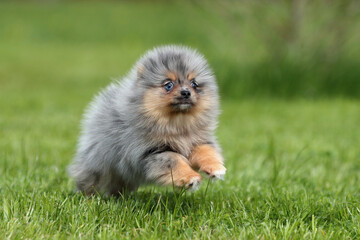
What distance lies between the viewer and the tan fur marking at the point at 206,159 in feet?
11.4

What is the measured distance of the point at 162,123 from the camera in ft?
12.2

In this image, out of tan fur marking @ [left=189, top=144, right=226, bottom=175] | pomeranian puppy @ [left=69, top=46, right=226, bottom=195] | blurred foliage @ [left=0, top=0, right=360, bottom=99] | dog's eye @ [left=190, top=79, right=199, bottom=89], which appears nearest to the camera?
tan fur marking @ [left=189, top=144, right=226, bottom=175]

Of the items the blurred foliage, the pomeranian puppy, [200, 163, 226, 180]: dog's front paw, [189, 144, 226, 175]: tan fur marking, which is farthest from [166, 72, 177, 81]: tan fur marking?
the blurred foliage

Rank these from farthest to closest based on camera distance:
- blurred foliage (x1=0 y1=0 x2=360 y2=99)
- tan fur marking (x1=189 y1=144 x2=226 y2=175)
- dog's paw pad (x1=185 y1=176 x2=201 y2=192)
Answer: blurred foliage (x1=0 y1=0 x2=360 y2=99)
tan fur marking (x1=189 y1=144 x2=226 y2=175)
dog's paw pad (x1=185 y1=176 x2=201 y2=192)

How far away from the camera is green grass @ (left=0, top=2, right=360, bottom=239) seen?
3344 mm

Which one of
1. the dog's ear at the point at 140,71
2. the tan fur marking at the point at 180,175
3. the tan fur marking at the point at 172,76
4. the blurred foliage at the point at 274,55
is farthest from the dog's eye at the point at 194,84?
the blurred foliage at the point at 274,55

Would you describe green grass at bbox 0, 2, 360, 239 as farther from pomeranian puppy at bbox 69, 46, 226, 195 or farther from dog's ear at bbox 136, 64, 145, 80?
dog's ear at bbox 136, 64, 145, 80

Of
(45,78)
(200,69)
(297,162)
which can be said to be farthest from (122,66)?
(200,69)

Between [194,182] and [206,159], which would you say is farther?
[206,159]

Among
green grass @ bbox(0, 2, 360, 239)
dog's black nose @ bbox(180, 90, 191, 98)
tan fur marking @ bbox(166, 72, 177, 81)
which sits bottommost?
green grass @ bbox(0, 2, 360, 239)

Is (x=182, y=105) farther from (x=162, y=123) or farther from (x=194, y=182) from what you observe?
(x=194, y=182)

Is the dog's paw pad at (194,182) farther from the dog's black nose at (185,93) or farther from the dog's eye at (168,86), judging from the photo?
the dog's eye at (168,86)

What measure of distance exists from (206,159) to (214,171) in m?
0.18

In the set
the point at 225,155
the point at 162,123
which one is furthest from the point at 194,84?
the point at 225,155
